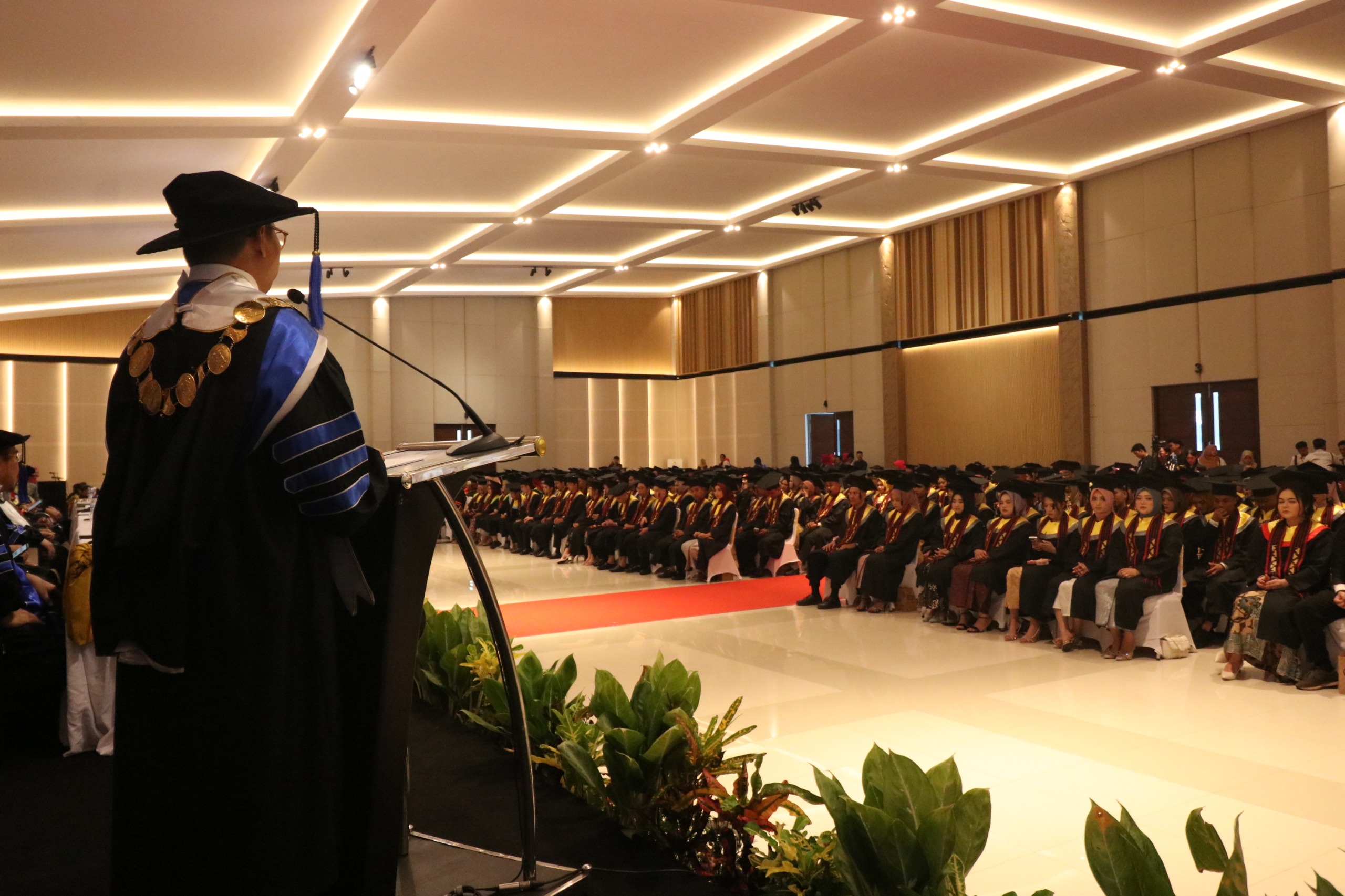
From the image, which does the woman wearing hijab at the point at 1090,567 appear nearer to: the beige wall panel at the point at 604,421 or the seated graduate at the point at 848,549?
the seated graduate at the point at 848,549

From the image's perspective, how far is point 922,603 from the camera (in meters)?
8.80

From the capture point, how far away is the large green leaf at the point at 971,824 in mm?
2295

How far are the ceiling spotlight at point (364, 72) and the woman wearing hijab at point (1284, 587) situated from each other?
8082mm

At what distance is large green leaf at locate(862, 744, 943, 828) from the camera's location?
7.58ft

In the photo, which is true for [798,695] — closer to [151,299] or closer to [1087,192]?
[1087,192]

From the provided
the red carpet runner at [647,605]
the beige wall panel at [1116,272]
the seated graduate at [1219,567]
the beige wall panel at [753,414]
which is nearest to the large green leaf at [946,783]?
the seated graduate at [1219,567]

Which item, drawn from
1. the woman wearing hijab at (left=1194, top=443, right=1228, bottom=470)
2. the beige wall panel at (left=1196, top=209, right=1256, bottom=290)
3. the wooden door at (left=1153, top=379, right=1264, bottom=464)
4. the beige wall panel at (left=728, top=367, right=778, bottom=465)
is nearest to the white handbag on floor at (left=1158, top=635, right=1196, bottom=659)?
the woman wearing hijab at (left=1194, top=443, right=1228, bottom=470)

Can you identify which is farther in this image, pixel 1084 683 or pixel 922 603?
pixel 922 603

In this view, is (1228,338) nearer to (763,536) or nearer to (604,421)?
(763,536)

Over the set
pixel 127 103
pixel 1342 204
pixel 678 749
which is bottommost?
pixel 678 749

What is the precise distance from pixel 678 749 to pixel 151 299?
2159cm

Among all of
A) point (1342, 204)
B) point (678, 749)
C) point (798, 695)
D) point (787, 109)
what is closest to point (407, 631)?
point (678, 749)

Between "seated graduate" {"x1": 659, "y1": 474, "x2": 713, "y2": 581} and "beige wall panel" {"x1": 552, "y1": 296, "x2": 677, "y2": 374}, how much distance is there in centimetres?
1402

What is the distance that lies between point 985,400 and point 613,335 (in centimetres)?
1145
